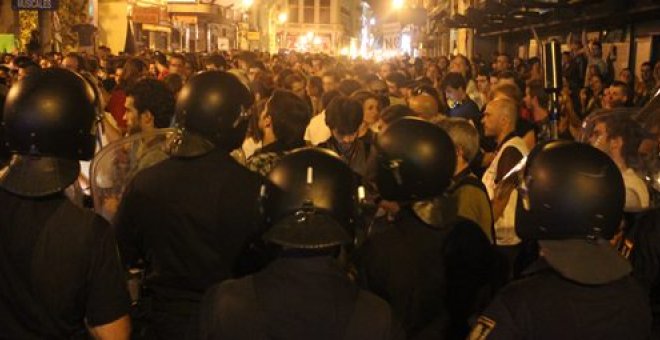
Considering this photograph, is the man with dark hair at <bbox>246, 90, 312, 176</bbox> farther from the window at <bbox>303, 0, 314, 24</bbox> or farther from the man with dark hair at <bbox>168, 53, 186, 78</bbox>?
the window at <bbox>303, 0, 314, 24</bbox>

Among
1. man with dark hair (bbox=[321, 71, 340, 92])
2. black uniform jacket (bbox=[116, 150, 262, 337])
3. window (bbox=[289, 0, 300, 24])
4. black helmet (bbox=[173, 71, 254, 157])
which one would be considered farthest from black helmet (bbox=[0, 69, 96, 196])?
window (bbox=[289, 0, 300, 24])

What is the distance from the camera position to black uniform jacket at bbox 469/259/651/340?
108 inches

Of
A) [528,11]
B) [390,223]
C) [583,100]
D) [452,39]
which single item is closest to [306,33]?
[452,39]

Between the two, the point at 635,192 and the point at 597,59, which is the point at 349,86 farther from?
the point at 597,59

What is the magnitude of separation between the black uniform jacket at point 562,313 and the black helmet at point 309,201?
0.55m

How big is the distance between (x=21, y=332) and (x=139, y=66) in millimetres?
8280

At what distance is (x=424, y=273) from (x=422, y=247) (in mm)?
108

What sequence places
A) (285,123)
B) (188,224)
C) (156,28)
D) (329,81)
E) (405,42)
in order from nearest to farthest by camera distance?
(188,224) → (285,123) → (329,81) → (156,28) → (405,42)

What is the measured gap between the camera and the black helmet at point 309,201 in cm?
264

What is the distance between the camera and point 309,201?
8.81ft

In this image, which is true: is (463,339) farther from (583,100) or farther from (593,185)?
(583,100)

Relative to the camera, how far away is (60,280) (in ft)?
9.89

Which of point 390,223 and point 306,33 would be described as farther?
point 306,33

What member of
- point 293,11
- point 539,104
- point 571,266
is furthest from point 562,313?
point 293,11
